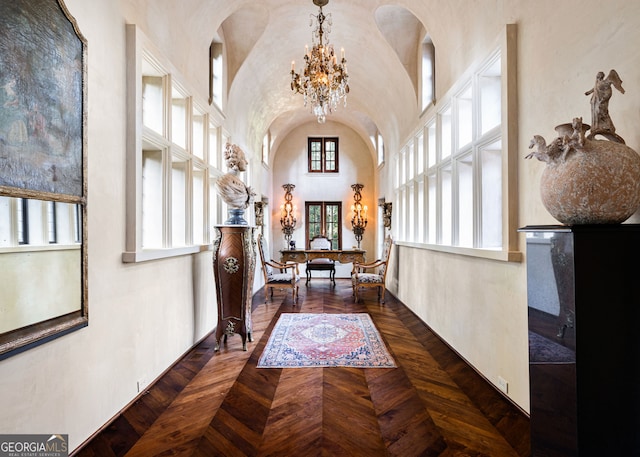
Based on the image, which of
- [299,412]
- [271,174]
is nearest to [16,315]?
[299,412]

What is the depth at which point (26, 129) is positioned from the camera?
62.4 inches

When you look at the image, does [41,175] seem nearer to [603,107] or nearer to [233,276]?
[233,276]

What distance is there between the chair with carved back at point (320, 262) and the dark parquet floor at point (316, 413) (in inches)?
206

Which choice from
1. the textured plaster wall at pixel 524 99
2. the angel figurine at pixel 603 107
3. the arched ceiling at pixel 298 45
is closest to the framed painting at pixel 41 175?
the arched ceiling at pixel 298 45

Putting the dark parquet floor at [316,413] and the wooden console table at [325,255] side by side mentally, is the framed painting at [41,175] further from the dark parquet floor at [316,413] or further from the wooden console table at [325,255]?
the wooden console table at [325,255]

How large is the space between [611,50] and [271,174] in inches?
354

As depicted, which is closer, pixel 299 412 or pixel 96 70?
pixel 96 70

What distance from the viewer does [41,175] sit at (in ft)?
5.51

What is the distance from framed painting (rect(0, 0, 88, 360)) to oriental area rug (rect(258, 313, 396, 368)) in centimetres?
194

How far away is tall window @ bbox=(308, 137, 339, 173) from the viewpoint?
1038cm

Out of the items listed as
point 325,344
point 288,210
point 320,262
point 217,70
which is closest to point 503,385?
point 325,344

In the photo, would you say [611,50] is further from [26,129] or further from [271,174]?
[271,174]

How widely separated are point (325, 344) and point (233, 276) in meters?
1.34

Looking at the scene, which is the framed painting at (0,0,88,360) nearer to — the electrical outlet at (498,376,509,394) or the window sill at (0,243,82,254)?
the window sill at (0,243,82,254)
